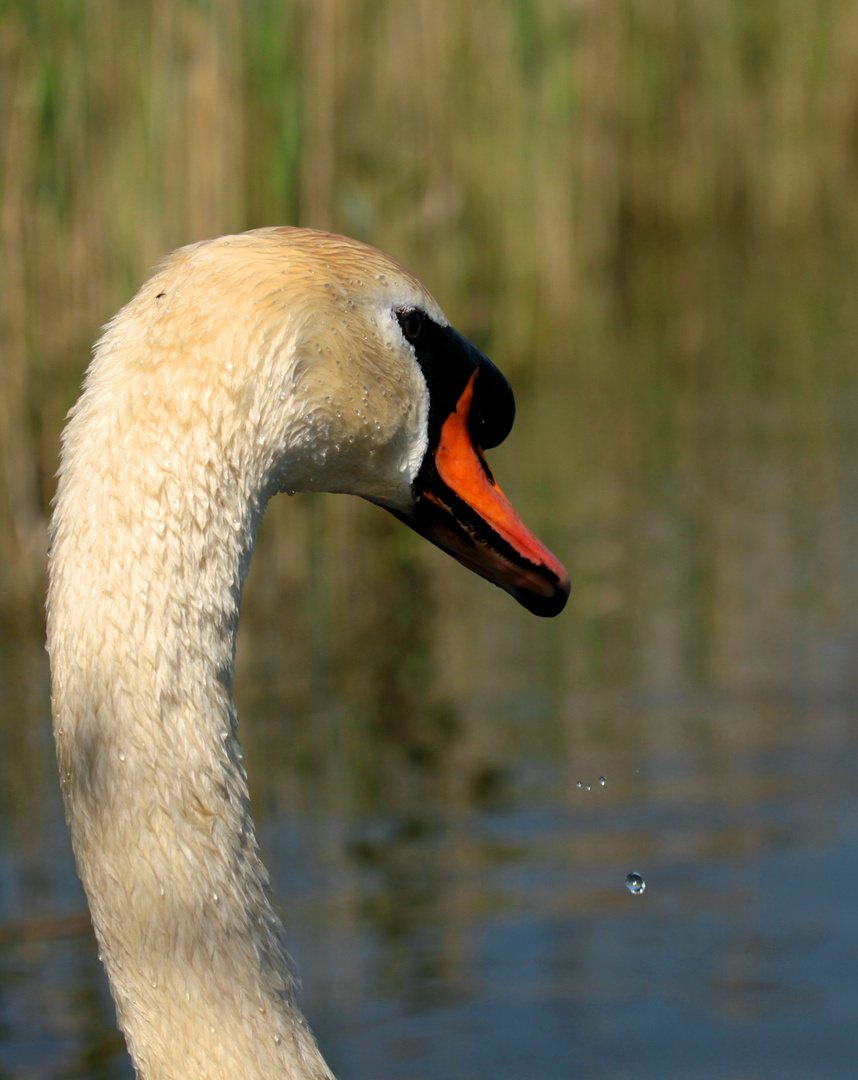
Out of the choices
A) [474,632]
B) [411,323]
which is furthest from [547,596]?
[474,632]

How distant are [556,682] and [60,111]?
2.20 m

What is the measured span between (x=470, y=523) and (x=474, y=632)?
3.28 m

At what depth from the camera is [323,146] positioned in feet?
18.8

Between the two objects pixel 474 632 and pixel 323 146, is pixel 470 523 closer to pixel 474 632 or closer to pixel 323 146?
pixel 474 632

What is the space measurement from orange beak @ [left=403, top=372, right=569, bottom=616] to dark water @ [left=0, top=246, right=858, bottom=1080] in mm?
1358

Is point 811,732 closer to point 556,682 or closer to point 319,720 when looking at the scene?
point 556,682

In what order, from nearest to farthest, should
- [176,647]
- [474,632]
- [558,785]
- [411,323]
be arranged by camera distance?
[176,647], [411,323], [558,785], [474,632]

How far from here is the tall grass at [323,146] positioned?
205 inches

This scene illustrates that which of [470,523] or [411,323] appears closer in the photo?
[411,323]

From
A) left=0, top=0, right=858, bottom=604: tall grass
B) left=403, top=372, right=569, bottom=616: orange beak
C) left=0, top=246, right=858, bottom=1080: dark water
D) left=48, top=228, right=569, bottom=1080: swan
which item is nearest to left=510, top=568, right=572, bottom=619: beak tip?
left=403, top=372, right=569, bottom=616: orange beak

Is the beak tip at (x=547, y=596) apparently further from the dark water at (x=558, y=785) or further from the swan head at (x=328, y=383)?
the dark water at (x=558, y=785)

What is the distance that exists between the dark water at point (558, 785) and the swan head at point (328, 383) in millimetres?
1431

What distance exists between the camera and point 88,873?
6.55 feet

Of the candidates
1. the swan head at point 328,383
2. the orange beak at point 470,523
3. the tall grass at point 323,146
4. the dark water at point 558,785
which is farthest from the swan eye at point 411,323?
the tall grass at point 323,146
